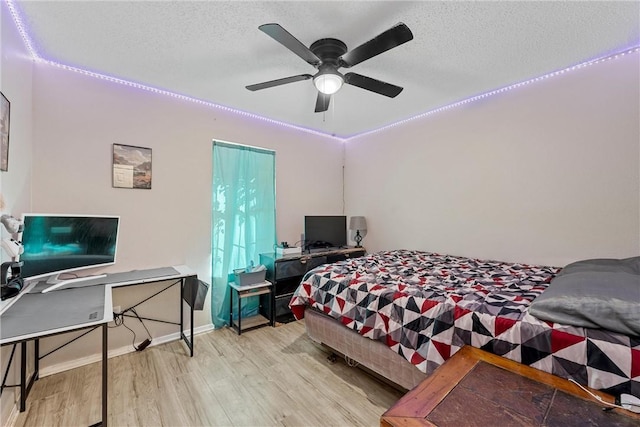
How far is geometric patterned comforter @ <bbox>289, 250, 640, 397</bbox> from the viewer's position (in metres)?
1.18

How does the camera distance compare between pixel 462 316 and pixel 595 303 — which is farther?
pixel 462 316

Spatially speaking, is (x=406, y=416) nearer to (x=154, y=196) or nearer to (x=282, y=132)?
(x=154, y=196)

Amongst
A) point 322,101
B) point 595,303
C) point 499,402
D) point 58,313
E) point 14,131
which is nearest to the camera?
point 499,402

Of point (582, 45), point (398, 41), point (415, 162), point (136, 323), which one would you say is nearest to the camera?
point (398, 41)

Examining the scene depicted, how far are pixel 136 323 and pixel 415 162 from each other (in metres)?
3.65

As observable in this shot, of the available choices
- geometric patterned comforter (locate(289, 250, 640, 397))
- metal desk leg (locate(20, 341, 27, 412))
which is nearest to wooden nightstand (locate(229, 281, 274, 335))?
geometric patterned comforter (locate(289, 250, 640, 397))

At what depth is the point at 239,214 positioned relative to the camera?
333cm

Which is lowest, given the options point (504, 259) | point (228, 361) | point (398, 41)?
point (228, 361)

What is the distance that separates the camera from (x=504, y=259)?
2.86 meters

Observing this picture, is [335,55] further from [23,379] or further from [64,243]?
[23,379]

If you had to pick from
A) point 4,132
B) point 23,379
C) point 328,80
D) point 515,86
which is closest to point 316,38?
point 328,80

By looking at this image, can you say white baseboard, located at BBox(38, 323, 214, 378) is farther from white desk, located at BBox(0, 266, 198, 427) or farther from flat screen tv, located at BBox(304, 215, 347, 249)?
flat screen tv, located at BBox(304, 215, 347, 249)

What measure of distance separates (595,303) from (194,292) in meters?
2.75

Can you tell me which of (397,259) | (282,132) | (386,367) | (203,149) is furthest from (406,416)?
(282,132)
